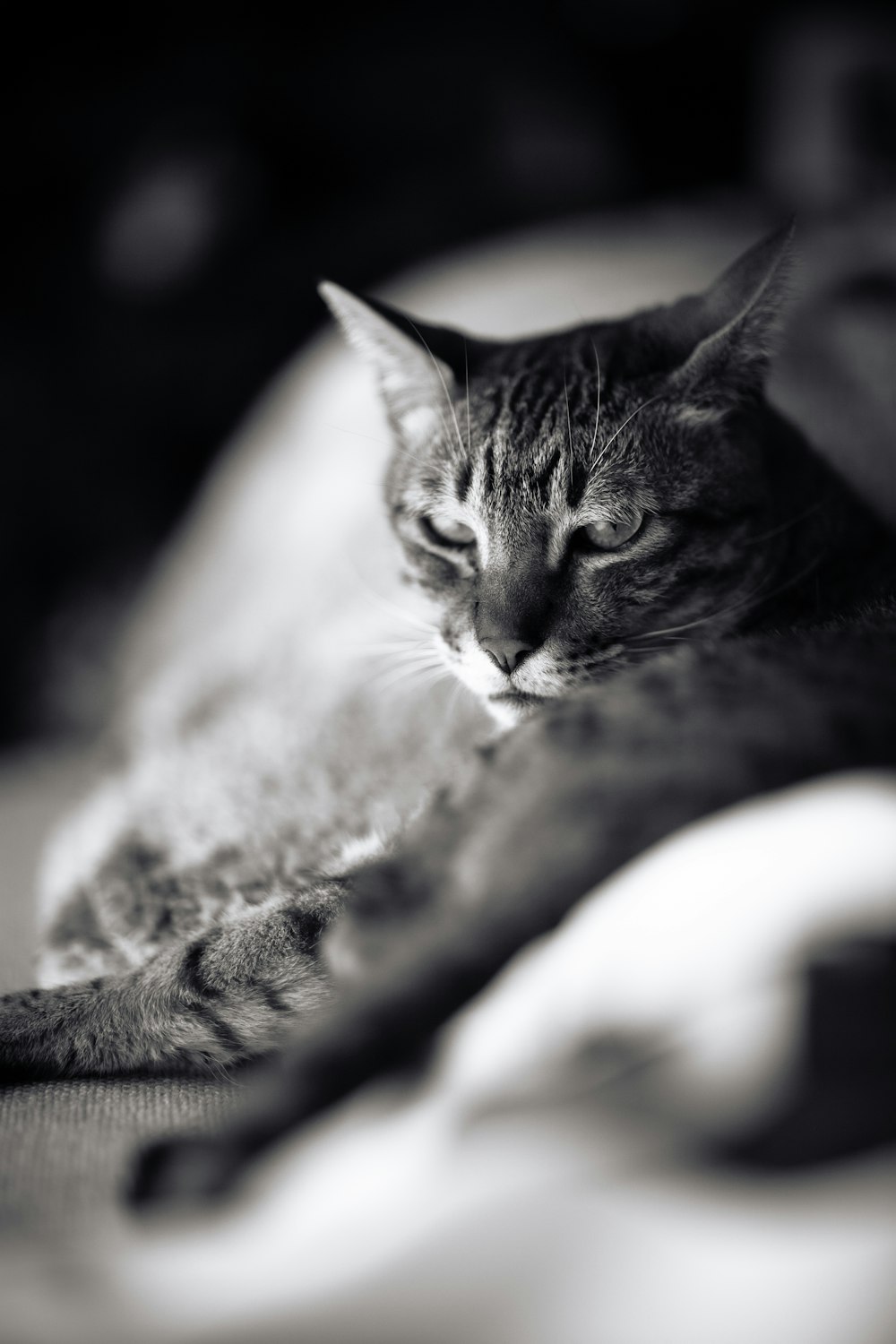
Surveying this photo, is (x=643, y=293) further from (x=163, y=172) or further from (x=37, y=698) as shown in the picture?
(x=37, y=698)

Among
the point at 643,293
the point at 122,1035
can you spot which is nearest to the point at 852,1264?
the point at 122,1035

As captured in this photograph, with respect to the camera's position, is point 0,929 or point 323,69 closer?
point 0,929

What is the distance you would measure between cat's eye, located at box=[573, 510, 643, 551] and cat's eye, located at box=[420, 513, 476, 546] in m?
0.13

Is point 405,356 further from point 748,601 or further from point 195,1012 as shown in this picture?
point 195,1012

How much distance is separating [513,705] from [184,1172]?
49 centimetres

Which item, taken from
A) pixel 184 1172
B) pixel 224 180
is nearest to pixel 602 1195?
pixel 184 1172

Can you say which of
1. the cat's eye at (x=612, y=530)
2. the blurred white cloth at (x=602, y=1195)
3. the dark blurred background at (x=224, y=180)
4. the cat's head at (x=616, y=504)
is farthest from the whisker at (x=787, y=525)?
the dark blurred background at (x=224, y=180)

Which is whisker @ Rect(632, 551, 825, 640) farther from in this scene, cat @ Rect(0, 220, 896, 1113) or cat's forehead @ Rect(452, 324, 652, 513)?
cat's forehead @ Rect(452, 324, 652, 513)

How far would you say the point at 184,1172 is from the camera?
51cm

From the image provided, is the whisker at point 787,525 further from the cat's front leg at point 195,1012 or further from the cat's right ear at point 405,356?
the cat's front leg at point 195,1012

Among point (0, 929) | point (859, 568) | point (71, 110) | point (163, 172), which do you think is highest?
point (71, 110)

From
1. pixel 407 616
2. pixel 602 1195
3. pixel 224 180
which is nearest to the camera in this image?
pixel 602 1195

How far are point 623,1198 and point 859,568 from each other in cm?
68

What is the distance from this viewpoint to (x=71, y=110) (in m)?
2.32
